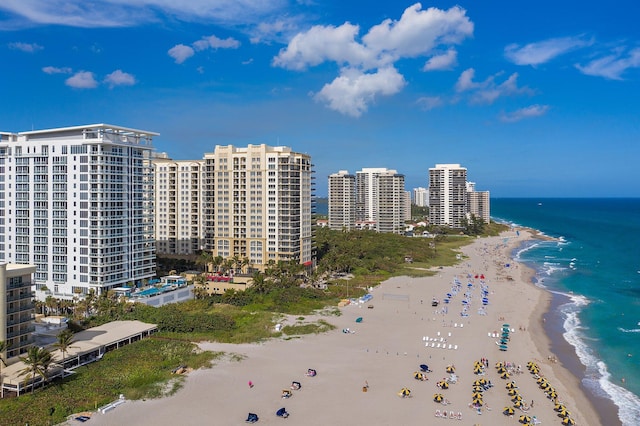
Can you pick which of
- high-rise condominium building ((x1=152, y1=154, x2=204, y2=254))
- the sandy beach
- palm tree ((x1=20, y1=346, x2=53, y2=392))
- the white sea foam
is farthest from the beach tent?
high-rise condominium building ((x1=152, y1=154, x2=204, y2=254))

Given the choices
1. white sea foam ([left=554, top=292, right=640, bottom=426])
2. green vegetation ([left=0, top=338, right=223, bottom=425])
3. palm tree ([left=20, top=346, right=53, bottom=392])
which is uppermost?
palm tree ([left=20, top=346, right=53, bottom=392])

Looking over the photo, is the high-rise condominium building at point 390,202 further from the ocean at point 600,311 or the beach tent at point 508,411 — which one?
the beach tent at point 508,411

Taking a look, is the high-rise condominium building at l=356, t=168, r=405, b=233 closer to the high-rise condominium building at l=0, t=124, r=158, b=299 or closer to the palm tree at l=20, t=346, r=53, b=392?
the high-rise condominium building at l=0, t=124, r=158, b=299

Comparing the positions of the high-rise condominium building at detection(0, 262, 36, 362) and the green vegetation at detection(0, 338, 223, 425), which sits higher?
the high-rise condominium building at detection(0, 262, 36, 362)

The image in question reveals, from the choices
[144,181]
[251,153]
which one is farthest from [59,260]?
[251,153]

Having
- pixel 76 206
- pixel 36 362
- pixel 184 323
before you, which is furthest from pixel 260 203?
pixel 36 362

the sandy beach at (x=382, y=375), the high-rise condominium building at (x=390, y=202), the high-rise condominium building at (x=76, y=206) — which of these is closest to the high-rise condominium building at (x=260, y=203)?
the high-rise condominium building at (x=76, y=206)
